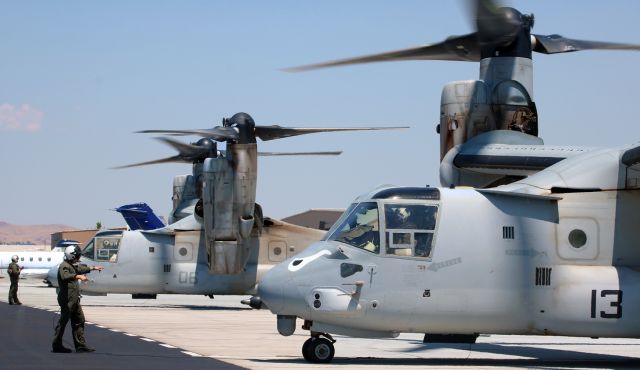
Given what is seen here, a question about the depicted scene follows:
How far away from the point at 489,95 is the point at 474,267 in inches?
323

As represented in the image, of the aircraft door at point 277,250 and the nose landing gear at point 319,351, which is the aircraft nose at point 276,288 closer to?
the nose landing gear at point 319,351

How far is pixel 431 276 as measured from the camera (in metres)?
16.7

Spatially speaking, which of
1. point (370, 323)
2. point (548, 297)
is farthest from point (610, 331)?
point (370, 323)

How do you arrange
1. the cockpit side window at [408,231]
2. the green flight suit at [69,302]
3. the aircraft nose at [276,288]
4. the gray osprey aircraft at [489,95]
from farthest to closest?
1. the gray osprey aircraft at [489,95]
2. the green flight suit at [69,302]
3. the cockpit side window at [408,231]
4. the aircraft nose at [276,288]

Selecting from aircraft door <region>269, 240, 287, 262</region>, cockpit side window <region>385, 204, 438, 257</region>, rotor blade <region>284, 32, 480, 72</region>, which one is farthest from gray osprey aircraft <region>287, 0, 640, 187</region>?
aircraft door <region>269, 240, 287, 262</region>

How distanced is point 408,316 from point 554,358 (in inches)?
160

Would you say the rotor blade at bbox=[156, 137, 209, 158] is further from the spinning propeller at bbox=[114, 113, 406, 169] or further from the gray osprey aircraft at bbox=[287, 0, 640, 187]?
the gray osprey aircraft at bbox=[287, 0, 640, 187]

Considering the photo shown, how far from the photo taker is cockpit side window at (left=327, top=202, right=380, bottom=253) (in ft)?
55.1

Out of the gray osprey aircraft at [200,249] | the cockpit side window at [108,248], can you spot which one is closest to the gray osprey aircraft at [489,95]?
the gray osprey aircraft at [200,249]

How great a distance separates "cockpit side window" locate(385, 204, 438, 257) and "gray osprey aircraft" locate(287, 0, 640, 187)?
6078mm

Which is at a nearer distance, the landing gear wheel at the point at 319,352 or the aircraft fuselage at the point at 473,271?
the aircraft fuselage at the point at 473,271

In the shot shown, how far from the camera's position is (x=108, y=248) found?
38875 millimetres

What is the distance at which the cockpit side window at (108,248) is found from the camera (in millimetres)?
38688

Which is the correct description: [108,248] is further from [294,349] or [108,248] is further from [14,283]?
[294,349]
